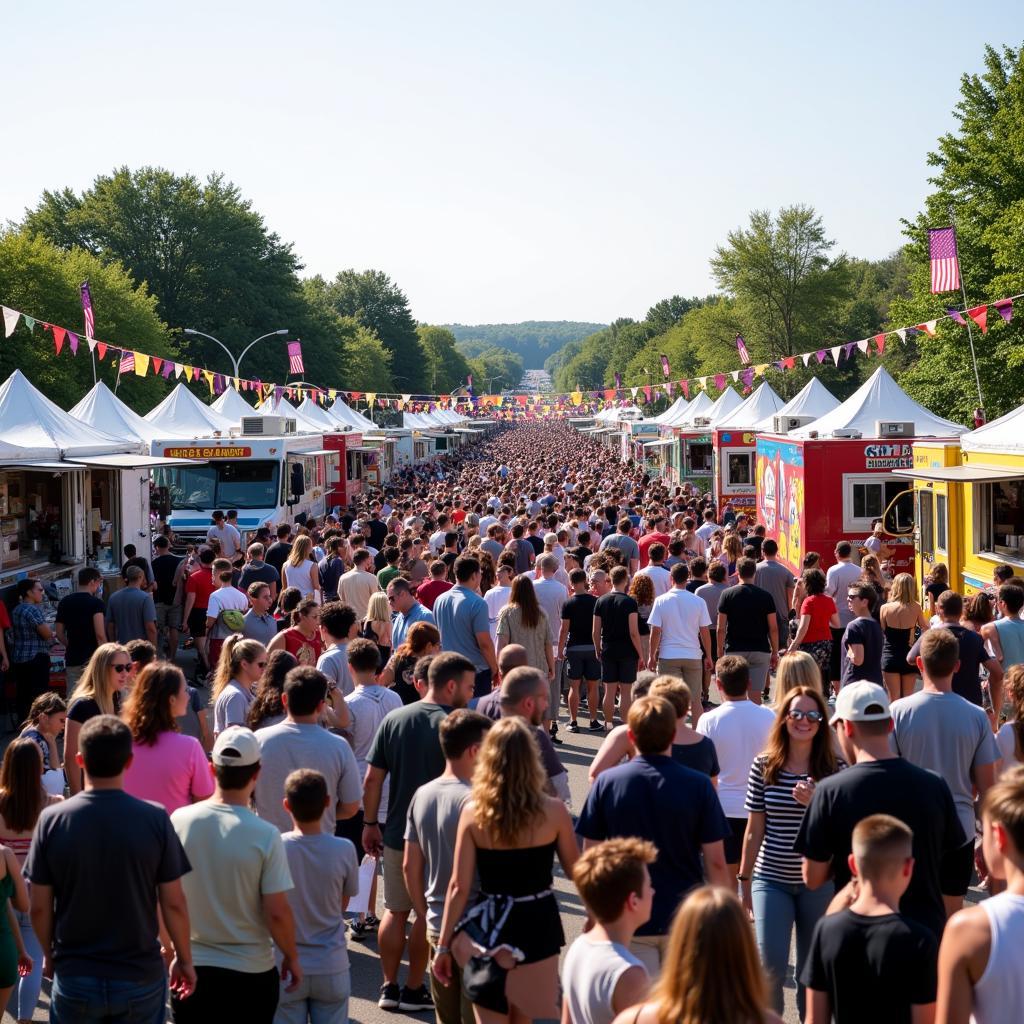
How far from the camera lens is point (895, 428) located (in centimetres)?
2028

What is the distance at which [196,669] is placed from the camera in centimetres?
1590

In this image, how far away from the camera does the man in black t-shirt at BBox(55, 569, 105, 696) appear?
40.2ft

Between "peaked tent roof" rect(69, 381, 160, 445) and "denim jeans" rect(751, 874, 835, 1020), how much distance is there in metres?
21.2

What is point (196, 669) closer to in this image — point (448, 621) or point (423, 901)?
point (448, 621)

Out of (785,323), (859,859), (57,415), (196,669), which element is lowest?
(196,669)

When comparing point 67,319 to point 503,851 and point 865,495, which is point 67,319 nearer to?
point 865,495

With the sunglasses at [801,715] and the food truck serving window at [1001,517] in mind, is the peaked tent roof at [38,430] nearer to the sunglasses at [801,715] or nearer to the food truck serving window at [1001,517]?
the food truck serving window at [1001,517]

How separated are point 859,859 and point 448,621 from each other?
6552mm

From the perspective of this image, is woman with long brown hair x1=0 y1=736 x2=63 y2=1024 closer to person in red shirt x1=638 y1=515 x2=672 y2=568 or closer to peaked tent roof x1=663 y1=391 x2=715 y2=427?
person in red shirt x1=638 y1=515 x2=672 y2=568

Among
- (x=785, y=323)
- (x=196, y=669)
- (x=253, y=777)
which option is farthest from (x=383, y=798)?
(x=785, y=323)

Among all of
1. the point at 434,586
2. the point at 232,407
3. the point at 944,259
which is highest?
the point at 944,259

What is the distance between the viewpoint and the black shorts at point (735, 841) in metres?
6.71

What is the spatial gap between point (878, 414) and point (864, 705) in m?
18.0

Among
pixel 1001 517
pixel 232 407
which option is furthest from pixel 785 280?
pixel 1001 517
